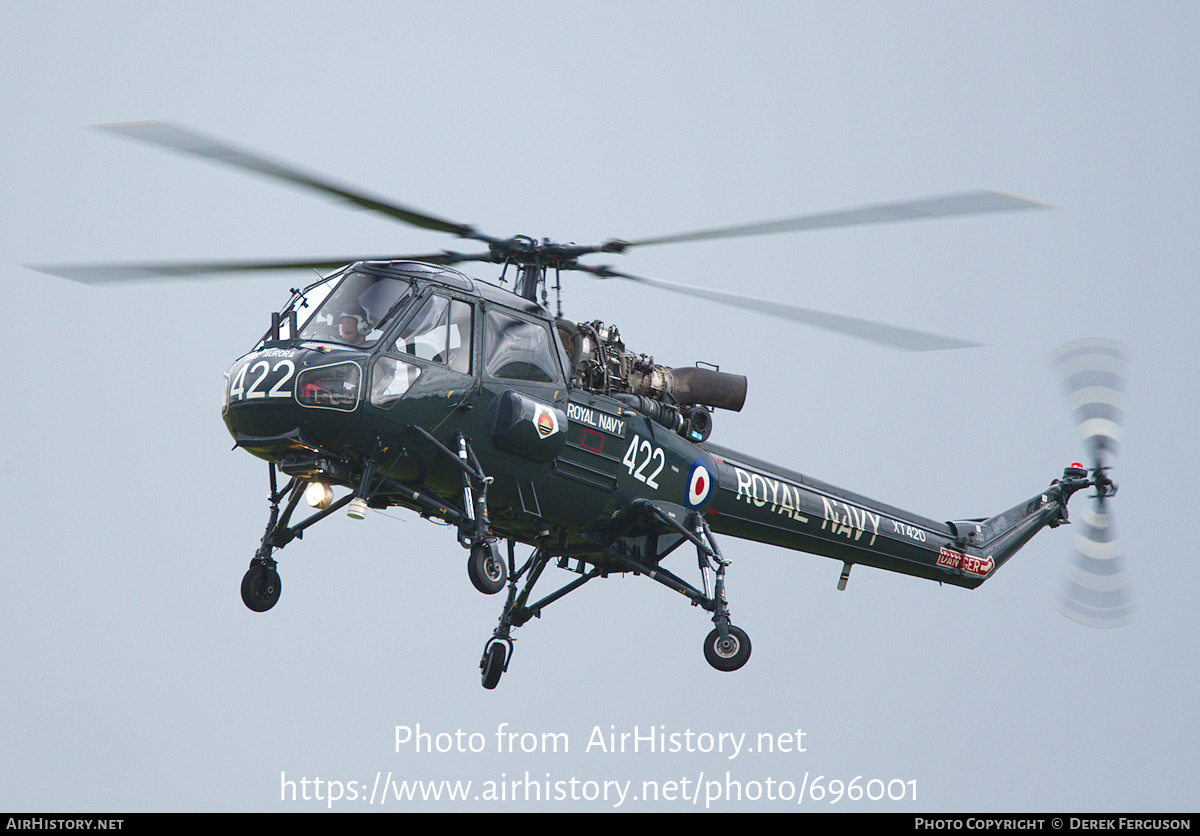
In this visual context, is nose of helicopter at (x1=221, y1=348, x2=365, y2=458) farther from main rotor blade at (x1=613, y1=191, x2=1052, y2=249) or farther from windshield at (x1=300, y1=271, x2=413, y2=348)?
main rotor blade at (x1=613, y1=191, x2=1052, y2=249)

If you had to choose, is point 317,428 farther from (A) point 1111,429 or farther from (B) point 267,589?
(A) point 1111,429

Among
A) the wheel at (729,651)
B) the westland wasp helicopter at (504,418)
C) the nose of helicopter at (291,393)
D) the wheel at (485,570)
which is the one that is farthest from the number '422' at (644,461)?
the nose of helicopter at (291,393)

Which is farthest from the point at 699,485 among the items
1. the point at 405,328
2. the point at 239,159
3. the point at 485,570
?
the point at 239,159

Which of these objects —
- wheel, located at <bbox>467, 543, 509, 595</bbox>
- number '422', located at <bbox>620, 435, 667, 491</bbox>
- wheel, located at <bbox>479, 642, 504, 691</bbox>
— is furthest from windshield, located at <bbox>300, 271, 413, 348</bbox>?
wheel, located at <bbox>479, 642, 504, 691</bbox>

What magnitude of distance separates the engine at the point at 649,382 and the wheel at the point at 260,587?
465 cm

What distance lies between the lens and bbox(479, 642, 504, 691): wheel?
19641 millimetres

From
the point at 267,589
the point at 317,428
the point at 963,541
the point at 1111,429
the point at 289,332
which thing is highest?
the point at 1111,429

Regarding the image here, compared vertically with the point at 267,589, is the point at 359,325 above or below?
above

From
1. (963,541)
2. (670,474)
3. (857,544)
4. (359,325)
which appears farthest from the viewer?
(963,541)

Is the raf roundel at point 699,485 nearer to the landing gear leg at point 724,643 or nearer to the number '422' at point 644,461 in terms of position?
the number '422' at point 644,461

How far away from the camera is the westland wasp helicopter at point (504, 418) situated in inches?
611

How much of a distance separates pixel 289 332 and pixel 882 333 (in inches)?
278

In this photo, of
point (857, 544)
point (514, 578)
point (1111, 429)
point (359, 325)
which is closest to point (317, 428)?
point (359, 325)

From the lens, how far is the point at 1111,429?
78.3ft
